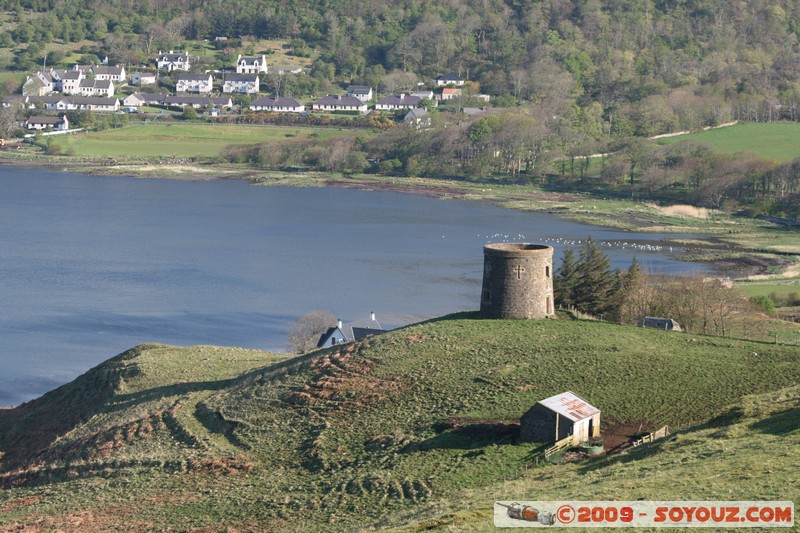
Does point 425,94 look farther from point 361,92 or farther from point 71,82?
point 71,82

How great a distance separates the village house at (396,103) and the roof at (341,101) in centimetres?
268

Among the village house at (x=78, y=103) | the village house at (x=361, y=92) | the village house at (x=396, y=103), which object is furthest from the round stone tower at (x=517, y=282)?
the village house at (x=361, y=92)

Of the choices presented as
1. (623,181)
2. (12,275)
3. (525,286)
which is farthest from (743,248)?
(525,286)

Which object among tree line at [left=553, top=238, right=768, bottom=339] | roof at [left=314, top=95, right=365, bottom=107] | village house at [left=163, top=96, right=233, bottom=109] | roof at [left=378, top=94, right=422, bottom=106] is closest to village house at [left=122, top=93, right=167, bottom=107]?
village house at [left=163, top=96, right=233, bottom=109]

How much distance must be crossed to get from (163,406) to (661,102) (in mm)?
131368

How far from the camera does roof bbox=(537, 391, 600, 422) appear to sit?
29.2m

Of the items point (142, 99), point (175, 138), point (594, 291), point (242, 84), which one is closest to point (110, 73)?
point (142, 99)

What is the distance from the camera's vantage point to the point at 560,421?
1147 inches

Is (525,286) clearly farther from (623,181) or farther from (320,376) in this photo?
(623,181)

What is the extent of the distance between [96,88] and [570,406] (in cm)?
16109

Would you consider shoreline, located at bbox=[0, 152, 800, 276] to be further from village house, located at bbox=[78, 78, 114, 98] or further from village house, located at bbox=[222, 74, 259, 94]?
village house, located at bbox=[222, 74, 259, 94]

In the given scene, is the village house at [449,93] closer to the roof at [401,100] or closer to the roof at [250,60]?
the roof at [401,100]

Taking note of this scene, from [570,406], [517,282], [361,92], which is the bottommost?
[570,406]

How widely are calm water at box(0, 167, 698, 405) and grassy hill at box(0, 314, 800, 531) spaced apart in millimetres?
13735
